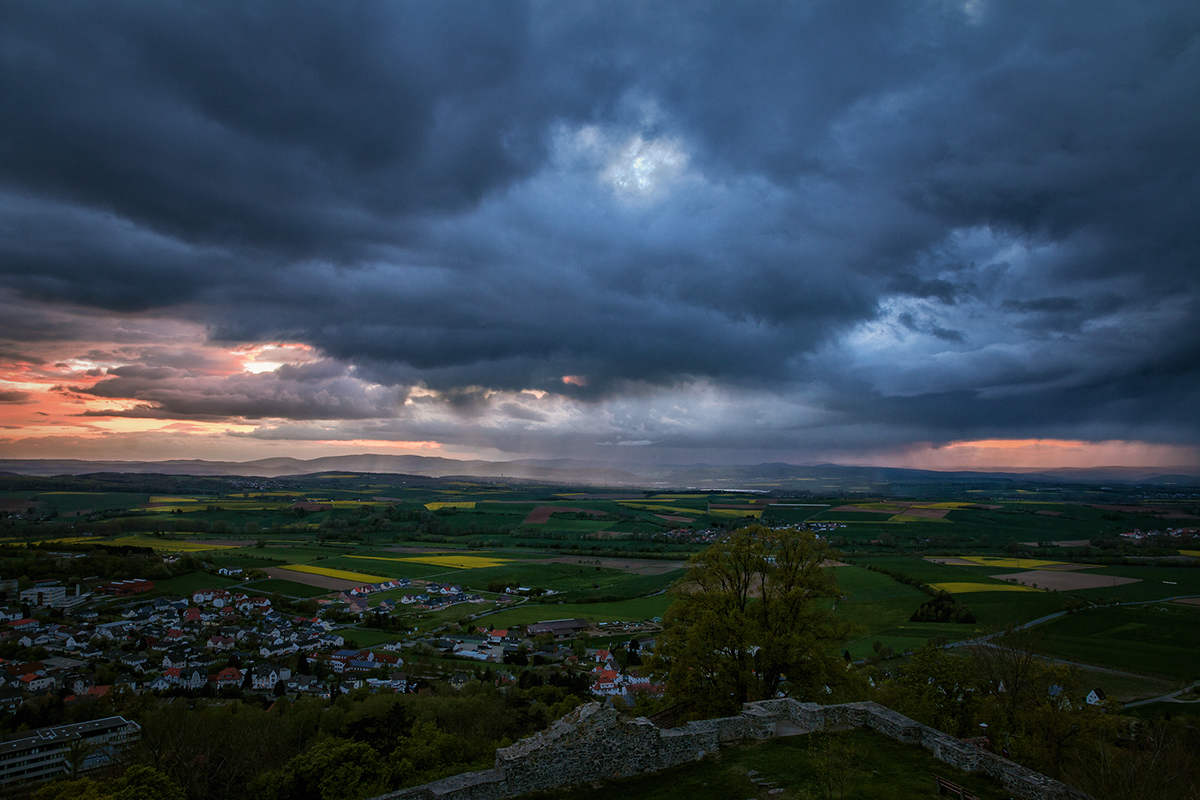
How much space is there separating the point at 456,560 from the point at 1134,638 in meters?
81.0

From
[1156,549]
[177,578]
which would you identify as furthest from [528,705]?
[1156,549]

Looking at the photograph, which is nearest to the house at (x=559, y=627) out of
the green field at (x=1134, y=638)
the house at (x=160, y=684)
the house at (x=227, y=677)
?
the house at (x=227, y=677)

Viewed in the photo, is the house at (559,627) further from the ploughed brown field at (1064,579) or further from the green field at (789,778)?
the ploughed brown field at (1064,579)

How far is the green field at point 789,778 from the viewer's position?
10.7 metres

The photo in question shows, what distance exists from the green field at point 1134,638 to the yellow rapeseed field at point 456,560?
2696 inches

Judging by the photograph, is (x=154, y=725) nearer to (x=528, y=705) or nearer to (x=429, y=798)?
(x=528, y=705)

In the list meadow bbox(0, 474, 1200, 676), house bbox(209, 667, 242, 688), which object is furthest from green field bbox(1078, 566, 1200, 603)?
house bbox(209, 667, 242, 688)

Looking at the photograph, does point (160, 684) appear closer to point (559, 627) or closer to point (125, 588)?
point (559, 627)

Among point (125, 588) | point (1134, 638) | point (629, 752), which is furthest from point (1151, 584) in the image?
point (125, 588)

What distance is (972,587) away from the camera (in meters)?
59.7

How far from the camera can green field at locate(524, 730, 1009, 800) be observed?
35.2 feet

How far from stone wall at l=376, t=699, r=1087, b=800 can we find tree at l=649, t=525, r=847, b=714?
412cm

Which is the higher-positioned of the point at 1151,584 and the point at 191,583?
the point at 1151,584

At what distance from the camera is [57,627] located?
50.2m
